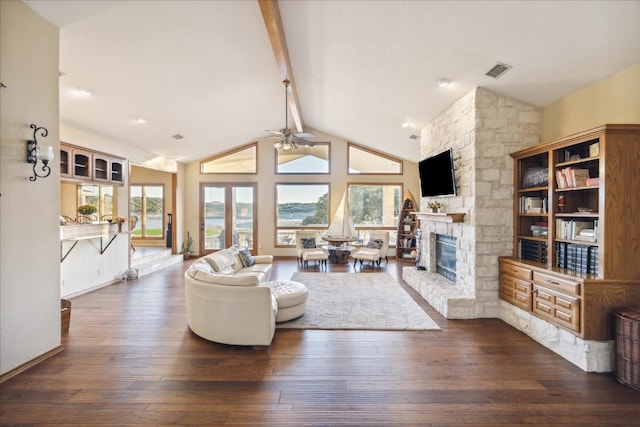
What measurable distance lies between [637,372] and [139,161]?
27.9ft

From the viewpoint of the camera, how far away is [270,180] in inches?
362

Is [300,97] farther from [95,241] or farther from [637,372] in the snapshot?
[637,372]

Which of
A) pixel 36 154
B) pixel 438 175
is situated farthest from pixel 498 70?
pixel 36 154

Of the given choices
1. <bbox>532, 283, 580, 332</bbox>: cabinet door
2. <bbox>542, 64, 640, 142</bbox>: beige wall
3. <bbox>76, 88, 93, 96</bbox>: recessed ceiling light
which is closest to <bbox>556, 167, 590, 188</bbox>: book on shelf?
<bbox>542, 64, 640, 142</bbox>: beige wall

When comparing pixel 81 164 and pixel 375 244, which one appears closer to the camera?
pixel 81 164

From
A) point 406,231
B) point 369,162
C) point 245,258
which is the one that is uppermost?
point 369,162

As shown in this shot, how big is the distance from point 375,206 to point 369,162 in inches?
51.7

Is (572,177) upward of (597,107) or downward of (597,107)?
downward

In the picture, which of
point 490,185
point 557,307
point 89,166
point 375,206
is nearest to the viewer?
point 557,307

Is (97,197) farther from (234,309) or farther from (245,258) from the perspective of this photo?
(234,309)

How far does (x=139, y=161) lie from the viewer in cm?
712

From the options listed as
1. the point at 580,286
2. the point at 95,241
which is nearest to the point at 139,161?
the point at 95,241

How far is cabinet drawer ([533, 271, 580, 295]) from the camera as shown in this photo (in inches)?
116

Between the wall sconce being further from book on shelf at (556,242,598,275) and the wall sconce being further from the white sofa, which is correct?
book on shelf at (556,242,598,275)
